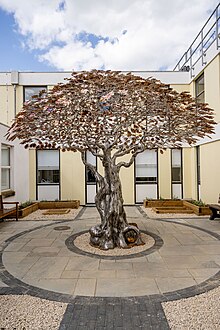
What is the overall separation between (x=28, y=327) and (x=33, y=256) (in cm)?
241

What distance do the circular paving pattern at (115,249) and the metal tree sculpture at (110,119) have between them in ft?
0.71

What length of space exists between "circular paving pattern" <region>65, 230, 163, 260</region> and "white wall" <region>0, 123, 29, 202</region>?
4.67 metres

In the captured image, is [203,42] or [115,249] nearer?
[115,249]

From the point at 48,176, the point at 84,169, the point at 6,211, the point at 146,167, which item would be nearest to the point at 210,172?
the point at 146,167

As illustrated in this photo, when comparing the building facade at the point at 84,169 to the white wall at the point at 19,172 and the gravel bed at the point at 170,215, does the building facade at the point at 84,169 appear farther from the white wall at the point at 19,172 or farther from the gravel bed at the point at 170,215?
the gravel bed at the point at 170,215

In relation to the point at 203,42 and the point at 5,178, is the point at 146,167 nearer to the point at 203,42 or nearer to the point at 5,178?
the point at 203,42

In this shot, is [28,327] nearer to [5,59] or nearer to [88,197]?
[88,197]

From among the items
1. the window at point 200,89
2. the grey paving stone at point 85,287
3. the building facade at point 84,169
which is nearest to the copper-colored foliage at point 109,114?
the grey paving stone at point 85,287

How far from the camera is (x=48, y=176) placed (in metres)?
12.1

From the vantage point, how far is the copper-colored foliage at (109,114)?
4.62 m

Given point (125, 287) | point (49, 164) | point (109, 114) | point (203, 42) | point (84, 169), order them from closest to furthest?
point (125, 287) < point (109, 114) < point (203, 42) < point (84, 169) < point (49, 164)

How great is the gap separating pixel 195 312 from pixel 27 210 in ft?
25.3

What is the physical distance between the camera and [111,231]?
5742 millimetres

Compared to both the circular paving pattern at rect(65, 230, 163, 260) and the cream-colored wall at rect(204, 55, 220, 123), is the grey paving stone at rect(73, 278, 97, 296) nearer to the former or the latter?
the circular paving pattern at rect(65, 230, 163, 260)
